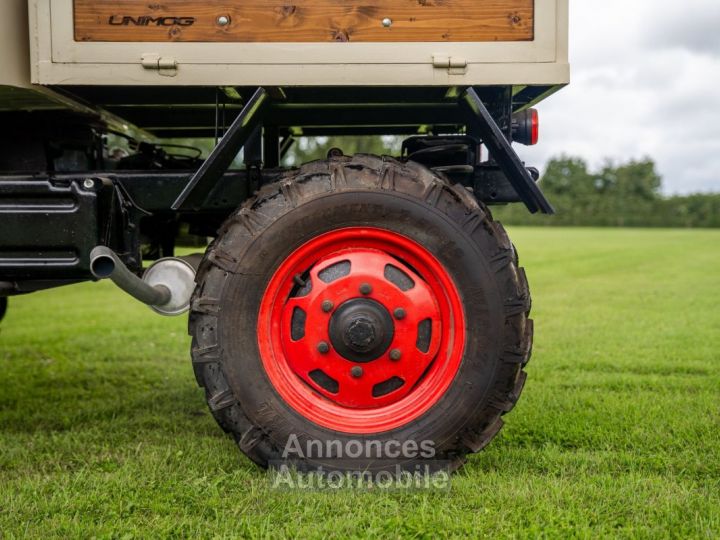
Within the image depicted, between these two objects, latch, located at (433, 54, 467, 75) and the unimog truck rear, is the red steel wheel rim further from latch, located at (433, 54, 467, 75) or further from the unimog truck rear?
latch, located at (433, 54, 467, 75)

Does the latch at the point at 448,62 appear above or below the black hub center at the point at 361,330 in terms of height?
above

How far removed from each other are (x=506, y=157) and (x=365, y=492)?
1.60 meters

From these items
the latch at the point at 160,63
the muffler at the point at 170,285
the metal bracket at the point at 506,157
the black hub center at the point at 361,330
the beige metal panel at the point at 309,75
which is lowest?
the black hub center at the point at 361,330

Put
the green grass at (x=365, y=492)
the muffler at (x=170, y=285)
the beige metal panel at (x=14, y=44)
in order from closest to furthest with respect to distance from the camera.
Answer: the green grass at (x=365, y=492), the beige metal panel at (x=14, y=44), the muffler at (x=170, y=285)

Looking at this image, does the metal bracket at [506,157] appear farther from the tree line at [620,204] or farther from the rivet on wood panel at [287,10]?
the tree line at [620,204]

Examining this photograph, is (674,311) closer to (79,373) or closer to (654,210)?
(79,373)

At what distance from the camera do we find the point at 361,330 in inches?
114

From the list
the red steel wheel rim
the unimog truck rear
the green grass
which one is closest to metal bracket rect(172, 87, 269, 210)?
the unimog truck rear

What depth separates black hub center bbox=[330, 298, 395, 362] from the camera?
2906 millimetres

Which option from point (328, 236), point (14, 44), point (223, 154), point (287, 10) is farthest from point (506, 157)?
point (14, 44)

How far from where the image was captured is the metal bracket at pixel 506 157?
9.75 feet

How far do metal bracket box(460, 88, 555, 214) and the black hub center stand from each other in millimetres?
879

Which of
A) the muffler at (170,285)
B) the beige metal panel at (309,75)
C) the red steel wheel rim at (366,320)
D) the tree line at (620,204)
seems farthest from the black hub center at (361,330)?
the tree line at (620,204)

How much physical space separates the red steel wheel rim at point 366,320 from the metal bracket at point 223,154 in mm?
532
